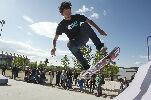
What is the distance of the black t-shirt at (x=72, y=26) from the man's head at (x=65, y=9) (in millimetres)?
225

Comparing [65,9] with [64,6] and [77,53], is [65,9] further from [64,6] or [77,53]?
[77,53]

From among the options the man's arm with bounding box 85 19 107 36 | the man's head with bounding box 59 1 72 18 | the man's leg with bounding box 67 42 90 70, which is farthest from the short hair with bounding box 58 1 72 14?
the man's leg with bounding box 67 42 90 70

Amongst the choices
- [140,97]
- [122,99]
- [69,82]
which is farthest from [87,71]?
[69,82]

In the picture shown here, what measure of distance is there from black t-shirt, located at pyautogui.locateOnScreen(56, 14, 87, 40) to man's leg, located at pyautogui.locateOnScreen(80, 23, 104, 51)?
0.14 meters

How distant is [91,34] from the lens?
6.51m

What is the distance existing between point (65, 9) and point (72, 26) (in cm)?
50

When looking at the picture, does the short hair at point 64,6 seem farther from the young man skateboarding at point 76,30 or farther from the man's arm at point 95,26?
the man's arm at point 95,26

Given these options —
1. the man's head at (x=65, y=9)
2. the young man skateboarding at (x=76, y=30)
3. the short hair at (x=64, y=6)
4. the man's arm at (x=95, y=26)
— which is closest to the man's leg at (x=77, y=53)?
the young man skateboarding at (x=76, y=30)

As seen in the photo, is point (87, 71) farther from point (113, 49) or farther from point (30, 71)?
point (30, 71)

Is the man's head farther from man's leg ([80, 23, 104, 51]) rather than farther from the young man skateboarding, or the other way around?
man's leg ([80, 23, 104, 51])

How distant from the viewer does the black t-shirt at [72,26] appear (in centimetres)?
620

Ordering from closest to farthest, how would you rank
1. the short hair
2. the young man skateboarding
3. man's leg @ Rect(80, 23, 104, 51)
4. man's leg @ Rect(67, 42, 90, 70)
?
the short hair, the young man skateboarding, man's leg @ Rect(80, 23, 104, 51), man's leg @ Rect(67, 42, 90, 70)

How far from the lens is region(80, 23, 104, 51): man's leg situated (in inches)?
251

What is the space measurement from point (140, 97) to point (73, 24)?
8.00ft
